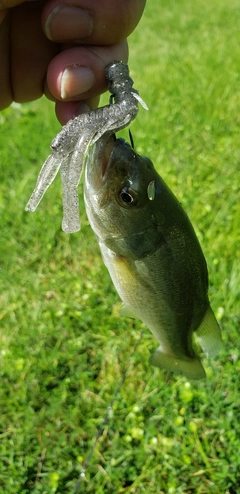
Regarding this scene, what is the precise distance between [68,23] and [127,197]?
64 centimetres

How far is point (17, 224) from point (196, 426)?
2236 millimetres

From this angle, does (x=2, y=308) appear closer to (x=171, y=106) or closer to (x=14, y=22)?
(x=14, y=22)

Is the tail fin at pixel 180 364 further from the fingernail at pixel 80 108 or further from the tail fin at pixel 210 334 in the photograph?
the fingernail at pixel 80 108

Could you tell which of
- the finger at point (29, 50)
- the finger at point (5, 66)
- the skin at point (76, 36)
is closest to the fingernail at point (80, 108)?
the skin at point (76, 36)

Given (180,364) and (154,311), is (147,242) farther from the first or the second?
(180,364)

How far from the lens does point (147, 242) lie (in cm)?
171

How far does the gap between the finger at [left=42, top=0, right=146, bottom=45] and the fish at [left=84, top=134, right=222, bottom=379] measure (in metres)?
0.47

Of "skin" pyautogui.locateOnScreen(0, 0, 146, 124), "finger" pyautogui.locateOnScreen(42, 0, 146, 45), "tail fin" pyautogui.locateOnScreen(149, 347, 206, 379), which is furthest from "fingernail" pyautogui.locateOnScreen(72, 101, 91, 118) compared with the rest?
"tail fin" pyautogui.locateOnScreen(149, 347, 206, 379)

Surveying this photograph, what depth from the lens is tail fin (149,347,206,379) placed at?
2164mm

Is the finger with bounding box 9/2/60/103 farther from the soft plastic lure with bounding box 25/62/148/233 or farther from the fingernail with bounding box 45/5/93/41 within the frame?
the soft plastic lure with bounding box 25/62/148/233

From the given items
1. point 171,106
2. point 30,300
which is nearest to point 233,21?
point 171,106

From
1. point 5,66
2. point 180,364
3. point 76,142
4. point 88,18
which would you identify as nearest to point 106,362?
point 180,364

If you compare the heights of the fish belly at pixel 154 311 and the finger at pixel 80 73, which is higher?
the finger at pixel 80 73

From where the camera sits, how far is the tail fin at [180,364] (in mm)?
2164
